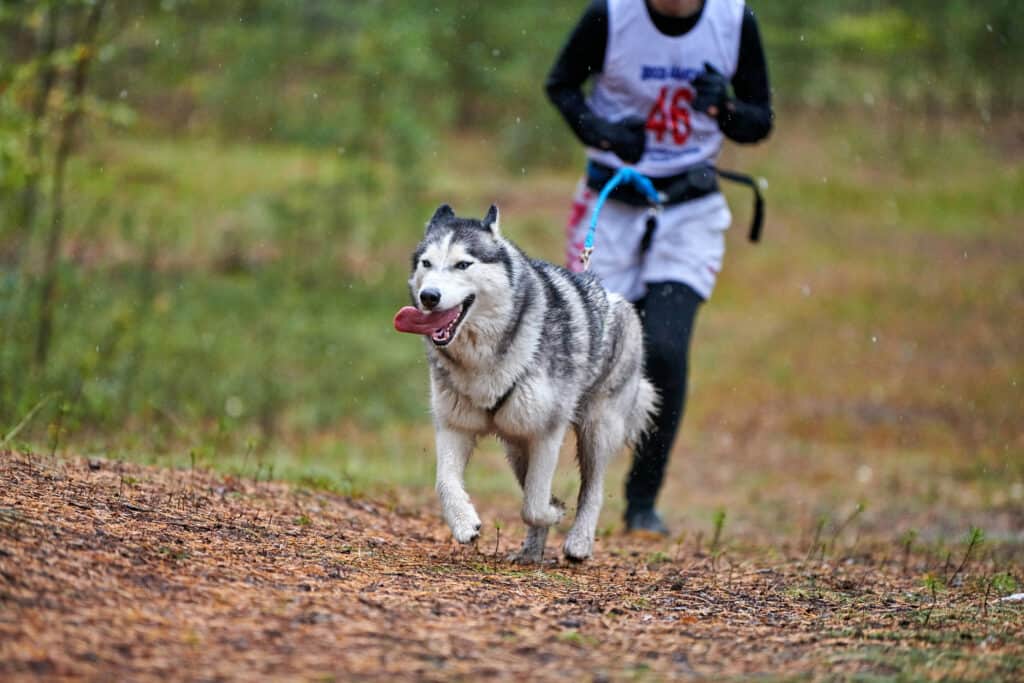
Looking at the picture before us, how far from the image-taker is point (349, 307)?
53.2 ft

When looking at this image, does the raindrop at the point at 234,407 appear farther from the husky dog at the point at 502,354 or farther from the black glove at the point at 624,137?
the husky dog at the point at 502,354

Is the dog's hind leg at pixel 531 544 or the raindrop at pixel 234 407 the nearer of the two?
the dog's hind leg at pixel 531 544

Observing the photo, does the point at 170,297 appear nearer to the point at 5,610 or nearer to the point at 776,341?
the point at 776,341

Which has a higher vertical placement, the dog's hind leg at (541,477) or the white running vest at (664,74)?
the white running vest at (664,74)

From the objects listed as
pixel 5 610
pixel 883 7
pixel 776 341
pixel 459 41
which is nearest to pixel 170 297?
pixel 776 341

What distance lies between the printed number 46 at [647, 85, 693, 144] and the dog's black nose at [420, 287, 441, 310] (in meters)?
2.42

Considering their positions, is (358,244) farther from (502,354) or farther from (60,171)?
(502,354)

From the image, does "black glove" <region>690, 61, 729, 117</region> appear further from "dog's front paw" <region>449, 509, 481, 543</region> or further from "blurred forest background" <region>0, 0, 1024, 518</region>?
"blurred forest background" <region>0, 0, 1024, 518</region>

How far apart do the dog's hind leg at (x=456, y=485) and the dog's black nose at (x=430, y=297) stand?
26.6 inches

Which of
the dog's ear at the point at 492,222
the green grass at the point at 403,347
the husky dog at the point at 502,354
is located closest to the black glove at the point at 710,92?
the husky dog at the point at 502,354

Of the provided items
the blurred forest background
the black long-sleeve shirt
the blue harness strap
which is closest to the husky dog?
the blue harness strap

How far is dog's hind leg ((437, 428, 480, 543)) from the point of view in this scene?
489cm

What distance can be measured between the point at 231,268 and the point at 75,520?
42.7 ft

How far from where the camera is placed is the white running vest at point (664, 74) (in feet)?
21.3
